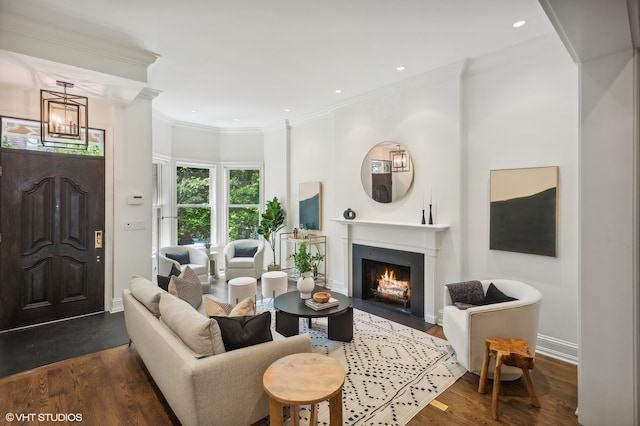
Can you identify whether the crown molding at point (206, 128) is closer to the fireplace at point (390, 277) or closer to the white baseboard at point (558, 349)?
the fireplace at point (390, 277)

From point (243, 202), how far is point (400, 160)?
3.99 meters

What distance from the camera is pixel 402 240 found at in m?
Answer: 4.30

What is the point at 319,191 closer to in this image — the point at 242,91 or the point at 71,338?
the point at 242,91

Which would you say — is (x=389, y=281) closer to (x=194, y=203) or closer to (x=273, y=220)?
(x=273, y=220)

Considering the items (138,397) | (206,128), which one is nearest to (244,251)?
(206,128)

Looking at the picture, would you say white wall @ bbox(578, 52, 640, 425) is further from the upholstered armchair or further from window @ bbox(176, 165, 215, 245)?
window @ bbox(176, 165, 215, 245)

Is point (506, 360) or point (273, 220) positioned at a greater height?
point (273, 220)

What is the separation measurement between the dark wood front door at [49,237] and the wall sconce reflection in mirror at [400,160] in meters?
4.06

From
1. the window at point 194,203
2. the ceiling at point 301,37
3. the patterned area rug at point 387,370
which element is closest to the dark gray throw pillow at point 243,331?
the patterned area rug at point 387,370

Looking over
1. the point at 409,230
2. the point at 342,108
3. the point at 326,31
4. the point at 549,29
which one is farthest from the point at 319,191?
the point at 549,29

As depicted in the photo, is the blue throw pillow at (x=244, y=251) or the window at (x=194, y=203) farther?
the window at (x=194, y=203)

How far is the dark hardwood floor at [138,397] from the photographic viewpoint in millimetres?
2209

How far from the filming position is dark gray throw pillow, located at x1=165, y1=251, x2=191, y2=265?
5.50 metres

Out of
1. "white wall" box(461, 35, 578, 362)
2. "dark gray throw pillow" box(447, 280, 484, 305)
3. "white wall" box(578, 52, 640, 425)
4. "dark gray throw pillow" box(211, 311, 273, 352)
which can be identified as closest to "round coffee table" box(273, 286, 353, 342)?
"dark gray throw pillow" box(211, 311, 273, 352)
